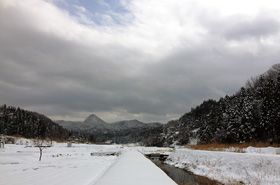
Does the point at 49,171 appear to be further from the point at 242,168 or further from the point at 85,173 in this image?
the point at 242,168

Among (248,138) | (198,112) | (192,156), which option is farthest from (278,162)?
(198,112)

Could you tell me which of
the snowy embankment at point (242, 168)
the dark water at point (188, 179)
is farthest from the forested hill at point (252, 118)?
the dark water at point (188, 179)

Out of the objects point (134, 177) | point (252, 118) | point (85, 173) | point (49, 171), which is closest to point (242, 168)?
point (134, 177)

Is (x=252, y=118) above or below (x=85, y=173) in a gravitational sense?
above

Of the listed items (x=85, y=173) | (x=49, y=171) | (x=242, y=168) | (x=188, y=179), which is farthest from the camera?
(x=188, y=179)

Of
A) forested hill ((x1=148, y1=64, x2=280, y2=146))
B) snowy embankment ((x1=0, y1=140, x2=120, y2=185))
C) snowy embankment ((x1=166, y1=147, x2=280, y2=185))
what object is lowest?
snowy embankment ((x1=0, y1=140, x2=120, y2=185))

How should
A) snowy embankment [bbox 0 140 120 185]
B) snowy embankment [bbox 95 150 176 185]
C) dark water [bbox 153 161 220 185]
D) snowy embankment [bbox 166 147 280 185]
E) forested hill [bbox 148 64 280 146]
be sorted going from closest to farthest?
snowy embankment [bbox 95 150 176 185] → snowy embankment [bbox 166 147 280 185] → snowy embankment [bbox 0 140 120 185] → dark water [bbox 153 161 220 185] → forested hill [bbox 148 64 280 146]

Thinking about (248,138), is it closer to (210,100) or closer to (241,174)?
(241,174)

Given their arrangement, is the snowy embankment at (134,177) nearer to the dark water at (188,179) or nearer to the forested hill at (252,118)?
the dark water at (188,179)

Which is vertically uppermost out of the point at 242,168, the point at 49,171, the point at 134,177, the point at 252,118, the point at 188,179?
the point at 252,118

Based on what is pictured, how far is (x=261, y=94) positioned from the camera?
51.1m

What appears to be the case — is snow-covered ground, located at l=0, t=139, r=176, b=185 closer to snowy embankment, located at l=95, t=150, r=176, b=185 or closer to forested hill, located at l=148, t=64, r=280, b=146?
snowy embankment, located at l=95, t=150, r=176, b=185

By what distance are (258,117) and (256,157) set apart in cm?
3992

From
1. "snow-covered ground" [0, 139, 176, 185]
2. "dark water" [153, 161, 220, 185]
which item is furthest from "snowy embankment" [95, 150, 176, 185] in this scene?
"dark water" [153, 161, 220, 185]
